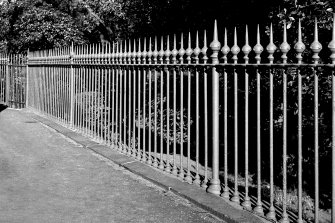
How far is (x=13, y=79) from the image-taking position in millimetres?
16422

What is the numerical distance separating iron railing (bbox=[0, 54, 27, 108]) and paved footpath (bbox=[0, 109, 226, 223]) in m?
7.25

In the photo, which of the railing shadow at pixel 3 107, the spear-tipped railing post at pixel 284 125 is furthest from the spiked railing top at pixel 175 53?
the railing shadow at pixel 3 107

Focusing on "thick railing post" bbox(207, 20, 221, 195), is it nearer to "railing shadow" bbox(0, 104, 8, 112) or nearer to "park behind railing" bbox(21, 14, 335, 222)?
"park behind railing" bbox(21, 14, 335, 222)

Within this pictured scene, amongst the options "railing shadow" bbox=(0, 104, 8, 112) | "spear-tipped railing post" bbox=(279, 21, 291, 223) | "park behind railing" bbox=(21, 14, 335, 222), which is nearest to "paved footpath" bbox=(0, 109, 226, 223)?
"park behind railing" bbox=(21, 14, 335, 222)

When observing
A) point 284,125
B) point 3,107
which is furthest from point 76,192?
point 3,107

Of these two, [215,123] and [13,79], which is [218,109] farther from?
[13,79]

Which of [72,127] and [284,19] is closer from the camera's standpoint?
[284,19]

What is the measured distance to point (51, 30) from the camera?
23531 millimetres

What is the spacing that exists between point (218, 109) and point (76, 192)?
1.91 metres

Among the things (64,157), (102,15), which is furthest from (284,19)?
(102,15)

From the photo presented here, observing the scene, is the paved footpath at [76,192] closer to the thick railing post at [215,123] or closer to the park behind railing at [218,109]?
the thick railing post at [215,123]

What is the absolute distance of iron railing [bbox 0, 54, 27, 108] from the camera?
15.7 meters

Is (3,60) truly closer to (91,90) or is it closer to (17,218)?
(91,90)

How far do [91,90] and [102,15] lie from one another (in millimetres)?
14724
